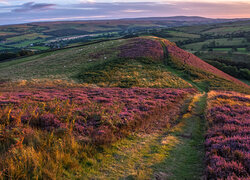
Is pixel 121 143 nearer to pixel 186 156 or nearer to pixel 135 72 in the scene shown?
pixel 186 156

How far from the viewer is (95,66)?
1604 inches

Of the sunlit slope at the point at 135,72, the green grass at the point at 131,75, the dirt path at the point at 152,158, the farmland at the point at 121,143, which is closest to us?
the farmland at the point at 121,143

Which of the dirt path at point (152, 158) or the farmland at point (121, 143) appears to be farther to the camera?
the dirt path at point (152, 158)

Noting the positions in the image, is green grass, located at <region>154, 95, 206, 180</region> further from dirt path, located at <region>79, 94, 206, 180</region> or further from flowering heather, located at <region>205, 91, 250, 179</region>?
flowering heather, located at <region>205, 91, 250, 179</region>

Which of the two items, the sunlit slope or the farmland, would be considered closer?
the farmland

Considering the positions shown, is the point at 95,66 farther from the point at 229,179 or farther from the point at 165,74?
the point at 229,179

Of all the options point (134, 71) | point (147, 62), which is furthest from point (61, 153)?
point (147, 62)

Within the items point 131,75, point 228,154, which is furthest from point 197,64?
point 228,154

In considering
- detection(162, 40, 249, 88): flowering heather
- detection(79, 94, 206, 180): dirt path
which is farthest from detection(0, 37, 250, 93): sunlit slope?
detection(79, 94, 206, 180): dirt path

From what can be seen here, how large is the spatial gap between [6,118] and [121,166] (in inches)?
296

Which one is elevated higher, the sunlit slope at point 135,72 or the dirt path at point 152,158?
the sunlit slope at point 135,72

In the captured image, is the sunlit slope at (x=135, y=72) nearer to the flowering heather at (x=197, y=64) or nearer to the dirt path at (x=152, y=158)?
the flowering heather at (x=197, y=64)

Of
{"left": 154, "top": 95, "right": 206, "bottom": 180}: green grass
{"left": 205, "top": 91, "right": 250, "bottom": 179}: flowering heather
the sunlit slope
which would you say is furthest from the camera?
the sunlit slope

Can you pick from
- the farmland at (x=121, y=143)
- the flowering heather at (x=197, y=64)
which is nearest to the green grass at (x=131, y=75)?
the flowering heather at (x=197, y=64)
